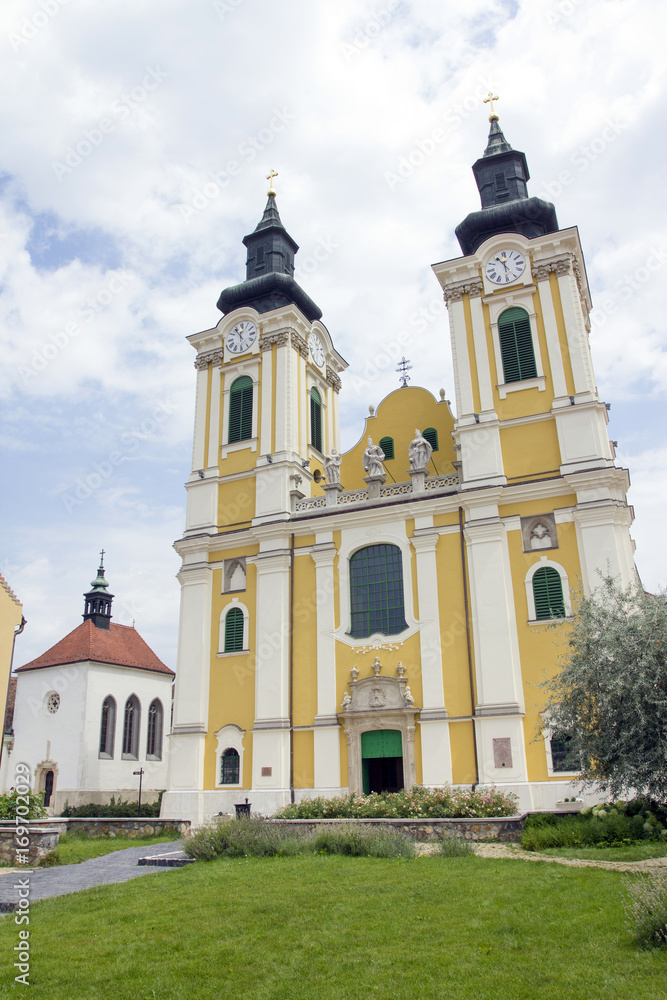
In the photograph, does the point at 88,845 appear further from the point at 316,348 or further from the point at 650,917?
the point at 316,348

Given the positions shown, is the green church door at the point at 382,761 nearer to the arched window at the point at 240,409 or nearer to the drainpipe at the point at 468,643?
the drainpipe at the point at 468,643

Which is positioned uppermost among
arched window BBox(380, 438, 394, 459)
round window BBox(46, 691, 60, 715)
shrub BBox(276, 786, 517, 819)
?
arched window BBox(380, 438, 394, 459)

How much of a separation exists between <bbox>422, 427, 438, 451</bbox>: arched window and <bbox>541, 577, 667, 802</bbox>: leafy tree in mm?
13996

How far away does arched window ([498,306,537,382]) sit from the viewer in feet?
83.0

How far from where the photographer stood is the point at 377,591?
24672 mm

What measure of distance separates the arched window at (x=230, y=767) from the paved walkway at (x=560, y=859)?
1104cm

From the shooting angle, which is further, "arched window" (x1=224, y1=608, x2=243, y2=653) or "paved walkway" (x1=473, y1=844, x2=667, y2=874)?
"arched window" (x1=224, y1=608, x2=243, y2=653)

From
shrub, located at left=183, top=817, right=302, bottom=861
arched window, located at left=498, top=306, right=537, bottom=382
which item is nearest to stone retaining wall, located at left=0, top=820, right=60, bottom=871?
shrub, located at left=183, top=817, right=302, bottom=861

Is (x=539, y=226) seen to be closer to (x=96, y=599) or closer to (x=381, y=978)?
(x=381, y=978)

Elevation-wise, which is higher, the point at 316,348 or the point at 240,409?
the point at 316,348

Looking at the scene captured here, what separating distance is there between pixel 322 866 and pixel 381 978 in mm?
6455

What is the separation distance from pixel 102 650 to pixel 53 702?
3.29 meters

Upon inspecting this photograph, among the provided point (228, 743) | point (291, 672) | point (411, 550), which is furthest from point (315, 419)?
point (228, 743)

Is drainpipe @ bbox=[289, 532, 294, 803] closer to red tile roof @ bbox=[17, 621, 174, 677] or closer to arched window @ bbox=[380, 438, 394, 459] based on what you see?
arched window @ bbox=[380, 438, 394, 459]
